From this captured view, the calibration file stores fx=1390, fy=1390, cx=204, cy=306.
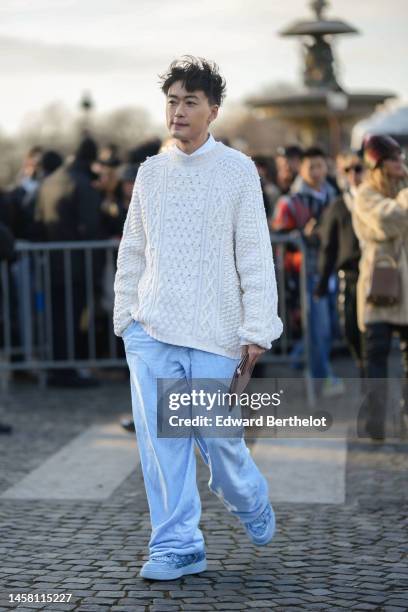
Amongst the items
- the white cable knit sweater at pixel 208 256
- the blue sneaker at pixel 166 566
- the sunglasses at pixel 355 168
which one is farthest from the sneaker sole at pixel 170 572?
the sunglasses at pixel 355 168

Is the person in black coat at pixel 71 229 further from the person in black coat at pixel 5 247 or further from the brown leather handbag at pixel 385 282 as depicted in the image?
the brown leather handbag at pixel 385 282

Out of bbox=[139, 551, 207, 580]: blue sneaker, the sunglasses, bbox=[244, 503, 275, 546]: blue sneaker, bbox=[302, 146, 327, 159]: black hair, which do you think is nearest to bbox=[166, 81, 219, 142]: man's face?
bbox=[244, 503, 275, 546]: blue sneaker

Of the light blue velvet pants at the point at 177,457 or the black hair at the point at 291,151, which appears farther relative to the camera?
the black hair at the point at 291,151

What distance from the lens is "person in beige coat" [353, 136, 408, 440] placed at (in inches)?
325

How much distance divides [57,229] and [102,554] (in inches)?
261

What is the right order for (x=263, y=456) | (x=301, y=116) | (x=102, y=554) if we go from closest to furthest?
(x=102, y=554) → (x=263, y=456) → (x=301, y=116)

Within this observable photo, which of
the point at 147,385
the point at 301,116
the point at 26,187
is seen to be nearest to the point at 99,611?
the point at 147,385

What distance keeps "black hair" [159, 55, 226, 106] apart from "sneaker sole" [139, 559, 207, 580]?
180 cm

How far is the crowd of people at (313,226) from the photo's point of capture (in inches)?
330

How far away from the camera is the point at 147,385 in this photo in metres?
5.30

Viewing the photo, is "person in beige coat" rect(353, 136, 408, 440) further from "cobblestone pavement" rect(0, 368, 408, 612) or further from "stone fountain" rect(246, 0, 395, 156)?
"stone fountain" rect(246, 0, 395, 156)

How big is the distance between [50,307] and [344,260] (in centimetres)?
360

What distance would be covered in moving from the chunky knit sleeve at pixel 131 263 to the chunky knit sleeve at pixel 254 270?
1.30 feet

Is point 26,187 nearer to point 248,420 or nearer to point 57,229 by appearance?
point 57,229
